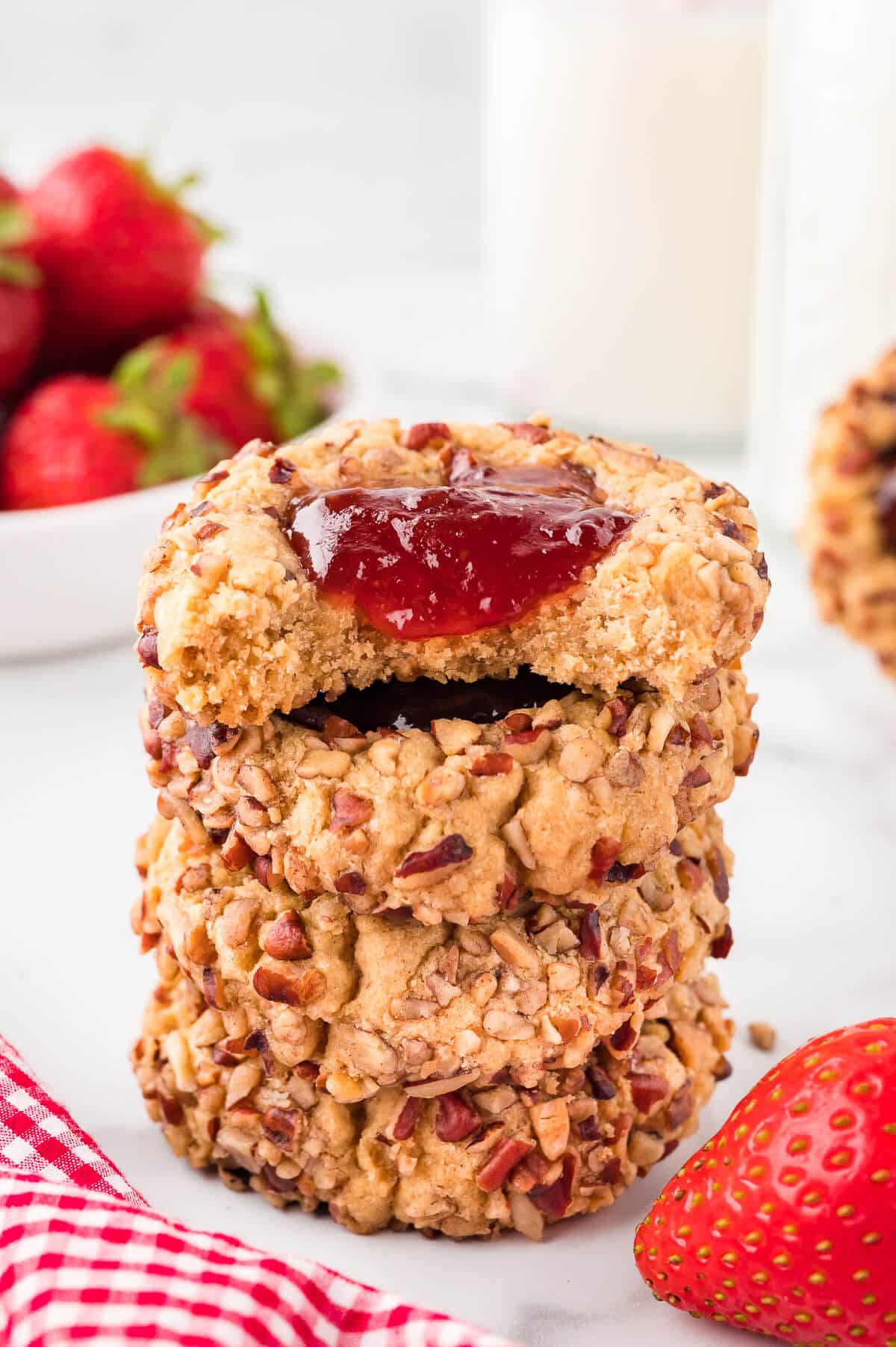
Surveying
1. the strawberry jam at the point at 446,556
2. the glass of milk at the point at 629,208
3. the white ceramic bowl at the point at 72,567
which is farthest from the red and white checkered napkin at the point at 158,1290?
the glass of milk at the point at 629,208

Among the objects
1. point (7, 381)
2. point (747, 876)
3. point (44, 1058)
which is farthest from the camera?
A: point (7, 381)

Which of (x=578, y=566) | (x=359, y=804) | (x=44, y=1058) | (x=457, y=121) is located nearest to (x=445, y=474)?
(x=578, y=566)

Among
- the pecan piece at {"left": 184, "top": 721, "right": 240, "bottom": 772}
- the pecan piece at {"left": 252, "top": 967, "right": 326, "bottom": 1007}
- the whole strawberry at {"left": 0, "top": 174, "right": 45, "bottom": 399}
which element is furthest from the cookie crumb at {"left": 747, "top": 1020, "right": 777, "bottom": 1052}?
the whole strawberry at {"left": 0, "top": 174, "right": 45, "bottom": 399}

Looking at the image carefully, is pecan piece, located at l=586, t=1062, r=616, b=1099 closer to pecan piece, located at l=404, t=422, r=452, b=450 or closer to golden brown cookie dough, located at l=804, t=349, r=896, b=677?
pecan piece, located at l=404, t=422, r=452, b=450

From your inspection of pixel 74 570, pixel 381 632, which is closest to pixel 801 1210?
pixel 381 632

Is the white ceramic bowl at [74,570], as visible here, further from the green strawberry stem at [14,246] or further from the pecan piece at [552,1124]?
the pecan piece at [552,1124]

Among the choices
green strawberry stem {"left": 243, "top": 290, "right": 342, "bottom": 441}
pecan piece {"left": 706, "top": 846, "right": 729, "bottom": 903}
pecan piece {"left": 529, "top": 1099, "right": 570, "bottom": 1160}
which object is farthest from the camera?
green strawberry stem {"left": 243, "top": 290, "right": 342, "bottom": 441}

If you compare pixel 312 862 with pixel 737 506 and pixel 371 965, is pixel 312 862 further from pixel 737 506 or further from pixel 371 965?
pixel 737 506

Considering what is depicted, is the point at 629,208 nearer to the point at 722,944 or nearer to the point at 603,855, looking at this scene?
the point at 722,944
